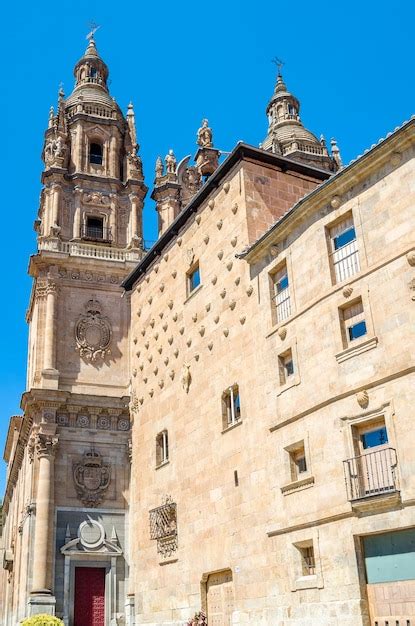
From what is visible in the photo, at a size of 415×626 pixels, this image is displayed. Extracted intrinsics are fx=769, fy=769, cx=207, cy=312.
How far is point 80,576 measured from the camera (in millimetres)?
38312

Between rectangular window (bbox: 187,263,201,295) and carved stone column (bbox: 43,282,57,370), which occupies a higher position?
carved stone column (bbox: 43,282,57,370)

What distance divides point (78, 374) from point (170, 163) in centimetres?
1709

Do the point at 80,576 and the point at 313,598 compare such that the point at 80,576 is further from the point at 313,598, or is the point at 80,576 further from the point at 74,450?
the point at 313,598

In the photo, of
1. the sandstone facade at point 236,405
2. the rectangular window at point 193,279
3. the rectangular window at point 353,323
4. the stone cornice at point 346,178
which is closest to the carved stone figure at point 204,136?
the sandstone facade at point 236,405

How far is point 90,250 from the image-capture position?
147 feet

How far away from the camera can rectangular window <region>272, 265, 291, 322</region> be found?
23056 millimetres

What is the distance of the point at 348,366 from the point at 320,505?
3.65 metres

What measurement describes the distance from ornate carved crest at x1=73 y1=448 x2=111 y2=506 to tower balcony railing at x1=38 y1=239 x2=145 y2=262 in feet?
37.5

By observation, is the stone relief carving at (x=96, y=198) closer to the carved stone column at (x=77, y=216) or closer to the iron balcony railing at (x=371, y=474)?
the carved stone column at (x=77, y=216)

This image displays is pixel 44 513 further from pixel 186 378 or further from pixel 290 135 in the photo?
pixel 290 135

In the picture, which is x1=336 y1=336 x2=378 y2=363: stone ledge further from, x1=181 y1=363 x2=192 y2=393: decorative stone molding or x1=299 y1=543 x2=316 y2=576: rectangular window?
x1=181 y1=363 x2=192 y2=393: decorative stone molding

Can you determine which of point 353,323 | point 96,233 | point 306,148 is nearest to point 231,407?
point 353,323

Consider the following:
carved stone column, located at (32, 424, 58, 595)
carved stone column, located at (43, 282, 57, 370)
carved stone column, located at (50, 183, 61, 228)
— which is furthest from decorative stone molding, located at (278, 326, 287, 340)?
carved stone column, located at (50, 183, 61, 228)

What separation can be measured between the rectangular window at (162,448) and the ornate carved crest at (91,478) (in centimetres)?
1086
